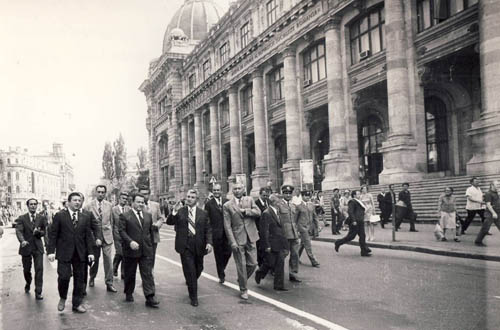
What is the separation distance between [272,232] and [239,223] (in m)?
0.64

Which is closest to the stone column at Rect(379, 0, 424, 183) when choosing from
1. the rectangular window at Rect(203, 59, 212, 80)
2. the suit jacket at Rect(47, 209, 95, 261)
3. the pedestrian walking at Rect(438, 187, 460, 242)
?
the pedestrian walking at Rect(438, 187, 460, 242)

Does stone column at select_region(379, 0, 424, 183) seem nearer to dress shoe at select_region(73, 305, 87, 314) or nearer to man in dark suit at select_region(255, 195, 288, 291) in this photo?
man in dark suit at select_region(255, 195, 288, 291)

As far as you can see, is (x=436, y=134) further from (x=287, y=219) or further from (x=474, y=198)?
(x=287, y=219)

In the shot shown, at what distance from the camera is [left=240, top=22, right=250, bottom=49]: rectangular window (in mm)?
38406

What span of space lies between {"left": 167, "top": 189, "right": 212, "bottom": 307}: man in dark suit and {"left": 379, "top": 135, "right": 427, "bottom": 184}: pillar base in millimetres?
14163

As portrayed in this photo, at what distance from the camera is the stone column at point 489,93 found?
16.7 m

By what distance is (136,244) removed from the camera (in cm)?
752

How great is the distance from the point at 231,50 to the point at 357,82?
18.9m

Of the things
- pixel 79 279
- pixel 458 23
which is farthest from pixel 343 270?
pixel 458 23

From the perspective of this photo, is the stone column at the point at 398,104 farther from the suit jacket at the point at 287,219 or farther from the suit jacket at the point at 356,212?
the suit jacket at the point at 287,219

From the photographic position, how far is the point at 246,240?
8.25 metres

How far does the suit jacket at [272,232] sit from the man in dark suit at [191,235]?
109 cm

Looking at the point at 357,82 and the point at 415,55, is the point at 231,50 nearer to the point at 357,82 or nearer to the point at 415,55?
the point at 357,82

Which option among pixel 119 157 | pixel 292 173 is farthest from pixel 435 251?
pixel 119 157
